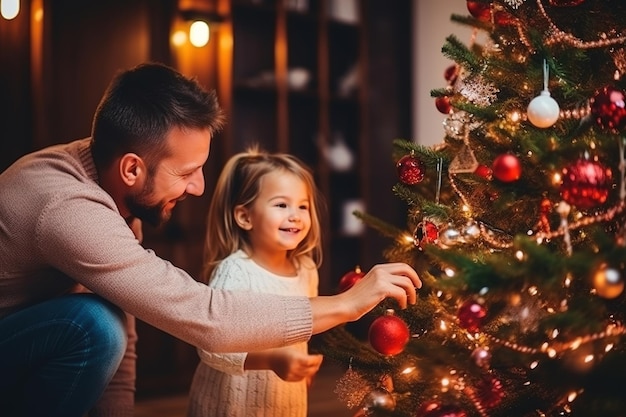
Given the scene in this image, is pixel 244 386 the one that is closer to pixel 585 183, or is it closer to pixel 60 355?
pixel 60 355

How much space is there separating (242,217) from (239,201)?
4cm

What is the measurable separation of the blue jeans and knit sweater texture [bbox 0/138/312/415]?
10 cm

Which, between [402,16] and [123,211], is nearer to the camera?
[123,211]

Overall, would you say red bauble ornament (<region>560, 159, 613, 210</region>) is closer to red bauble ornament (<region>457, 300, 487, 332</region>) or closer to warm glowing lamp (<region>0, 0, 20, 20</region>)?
red bauble ornament (<region>457, 300, 487, 332</region>)

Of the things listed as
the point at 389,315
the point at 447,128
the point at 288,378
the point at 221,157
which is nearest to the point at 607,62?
the point at 447,128

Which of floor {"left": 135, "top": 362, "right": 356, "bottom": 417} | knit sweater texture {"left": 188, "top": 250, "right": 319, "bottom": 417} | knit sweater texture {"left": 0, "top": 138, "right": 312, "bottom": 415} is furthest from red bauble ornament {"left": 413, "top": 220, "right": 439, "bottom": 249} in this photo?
floor {"left": 135, "top": 362, "right": 356, "bottom": 417}

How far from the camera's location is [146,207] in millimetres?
1640

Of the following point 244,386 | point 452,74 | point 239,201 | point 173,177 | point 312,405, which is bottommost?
point 312,405

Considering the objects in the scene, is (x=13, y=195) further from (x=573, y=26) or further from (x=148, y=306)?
(x=573, y=26)

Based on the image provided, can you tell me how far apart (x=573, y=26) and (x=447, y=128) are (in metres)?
0.29

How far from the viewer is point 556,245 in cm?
133

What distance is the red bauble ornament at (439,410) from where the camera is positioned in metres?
1.20

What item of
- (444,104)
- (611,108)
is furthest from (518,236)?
(444,104)

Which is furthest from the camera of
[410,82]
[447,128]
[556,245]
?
[410,82]
